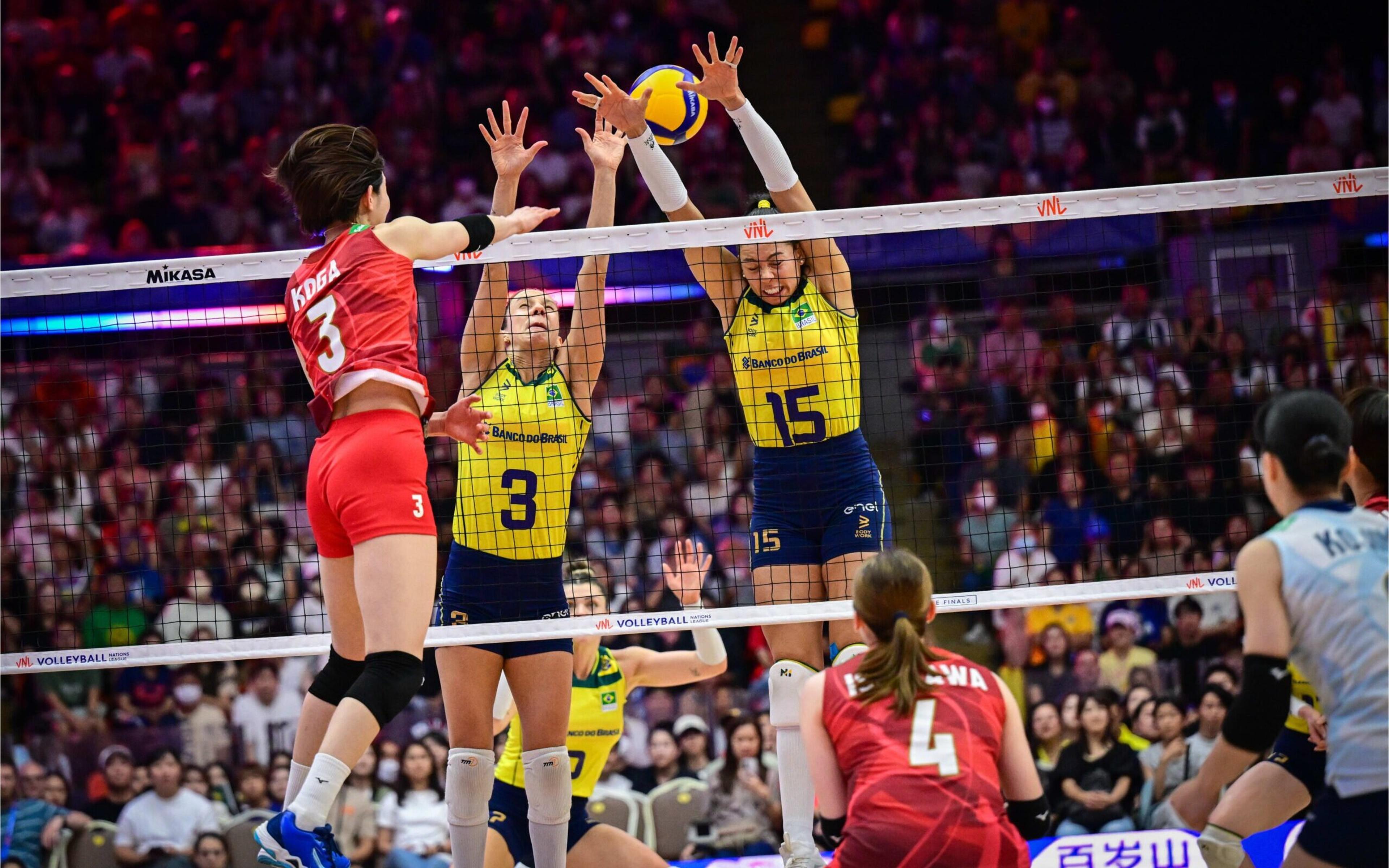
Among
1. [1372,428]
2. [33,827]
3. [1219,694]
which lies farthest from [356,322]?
[1219,694]

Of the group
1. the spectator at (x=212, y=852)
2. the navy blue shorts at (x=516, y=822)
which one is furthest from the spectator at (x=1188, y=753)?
the spectator at (x=212, y=852)

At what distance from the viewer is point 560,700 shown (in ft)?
20.3

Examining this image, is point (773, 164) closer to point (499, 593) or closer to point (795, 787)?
point (499, 593)

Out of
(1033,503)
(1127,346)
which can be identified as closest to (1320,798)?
(1033,503)

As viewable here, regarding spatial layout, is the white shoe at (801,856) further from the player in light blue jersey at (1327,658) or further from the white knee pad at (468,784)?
the player in light blue jersey at (1327,658)

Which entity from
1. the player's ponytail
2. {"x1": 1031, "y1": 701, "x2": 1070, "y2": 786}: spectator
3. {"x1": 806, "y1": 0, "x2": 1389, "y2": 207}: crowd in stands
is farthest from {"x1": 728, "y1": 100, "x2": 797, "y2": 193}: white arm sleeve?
{"x1": 806, "y1": 0, "x2": 1389, "y2": 207}: crowd in stands

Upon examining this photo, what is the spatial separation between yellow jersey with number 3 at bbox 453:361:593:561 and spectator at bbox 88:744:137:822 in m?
5.31

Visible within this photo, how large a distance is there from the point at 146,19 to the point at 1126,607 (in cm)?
1421

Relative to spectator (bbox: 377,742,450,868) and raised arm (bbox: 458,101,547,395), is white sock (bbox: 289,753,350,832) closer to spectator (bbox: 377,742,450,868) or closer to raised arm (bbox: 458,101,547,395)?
raised arm (bbox: 458,101,547,395)

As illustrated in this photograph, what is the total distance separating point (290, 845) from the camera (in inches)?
164

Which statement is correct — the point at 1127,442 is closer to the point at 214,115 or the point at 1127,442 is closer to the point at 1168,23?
the point at 1168,23

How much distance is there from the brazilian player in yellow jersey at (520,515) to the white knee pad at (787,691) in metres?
0.98

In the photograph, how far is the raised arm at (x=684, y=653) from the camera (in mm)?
6781

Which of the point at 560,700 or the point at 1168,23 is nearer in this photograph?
the point at 560,700
